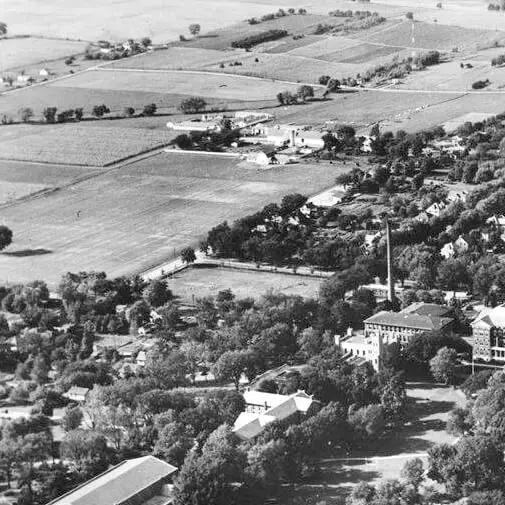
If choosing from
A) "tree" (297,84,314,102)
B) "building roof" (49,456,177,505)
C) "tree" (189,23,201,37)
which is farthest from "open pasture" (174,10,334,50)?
"building roof" (49,456,177,505)

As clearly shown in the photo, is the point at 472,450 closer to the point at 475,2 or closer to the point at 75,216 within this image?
the point at 75,216

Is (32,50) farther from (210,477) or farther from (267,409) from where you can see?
(210,477)

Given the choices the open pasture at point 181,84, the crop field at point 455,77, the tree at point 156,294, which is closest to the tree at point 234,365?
the tree at point 156,294

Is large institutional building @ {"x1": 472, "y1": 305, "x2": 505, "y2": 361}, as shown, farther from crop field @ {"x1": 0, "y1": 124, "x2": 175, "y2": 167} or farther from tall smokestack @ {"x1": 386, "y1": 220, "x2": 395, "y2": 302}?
crop field @ {"x1": 0, "y1": 124, "x2": 175, "y2": 167}

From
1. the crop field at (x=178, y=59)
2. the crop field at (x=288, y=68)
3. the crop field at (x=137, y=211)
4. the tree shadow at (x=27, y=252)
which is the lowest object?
the tree shadow at (x=27, y=252)

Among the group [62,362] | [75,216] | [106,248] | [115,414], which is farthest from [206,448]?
[75,216]

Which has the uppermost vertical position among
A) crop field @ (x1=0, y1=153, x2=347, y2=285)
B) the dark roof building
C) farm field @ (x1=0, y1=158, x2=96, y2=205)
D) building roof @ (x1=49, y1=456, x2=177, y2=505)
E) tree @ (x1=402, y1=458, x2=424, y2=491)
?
farm field @ (x1=0, y1=158, x2=96, y2=205)

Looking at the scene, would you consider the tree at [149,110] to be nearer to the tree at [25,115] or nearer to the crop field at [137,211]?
the tree at [25,115]
